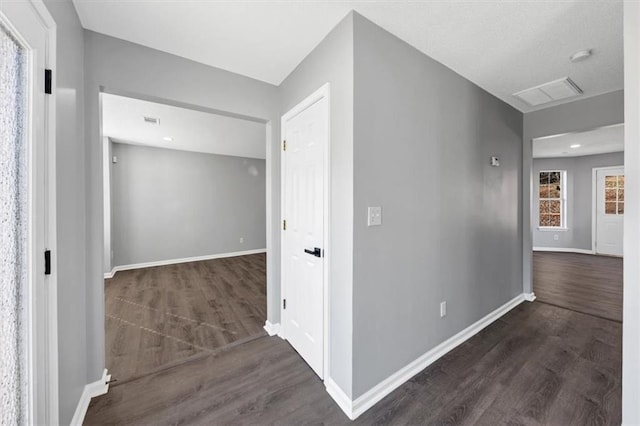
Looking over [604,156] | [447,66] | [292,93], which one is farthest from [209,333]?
[604,156]

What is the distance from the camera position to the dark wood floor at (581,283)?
310 centimetres

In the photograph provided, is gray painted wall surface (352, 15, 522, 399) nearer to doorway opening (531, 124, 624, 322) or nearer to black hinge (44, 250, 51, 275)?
black hinge (44, 250, 51, 275)

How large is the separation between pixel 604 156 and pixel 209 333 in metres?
8.92

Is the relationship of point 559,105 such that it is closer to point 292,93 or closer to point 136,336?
point 292,93

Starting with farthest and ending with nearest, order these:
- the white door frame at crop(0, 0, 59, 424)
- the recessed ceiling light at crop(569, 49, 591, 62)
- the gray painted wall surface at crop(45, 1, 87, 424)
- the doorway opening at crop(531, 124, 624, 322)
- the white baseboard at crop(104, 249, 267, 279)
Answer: the white baseboard at crop(104, 249, 267, 279), the doorway opening at crop(531, 124, 624, 322), the recessed ceiling light at crop(569, 49, 591, 62), the gray painted wall surface at crop(45, 1, 87, 424), the white door frame at crop(0, 0, 59, 424)

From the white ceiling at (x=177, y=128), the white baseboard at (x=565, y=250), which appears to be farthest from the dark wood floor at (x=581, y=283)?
the white ceiling at (x=177, y=128)

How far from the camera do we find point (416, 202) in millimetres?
1917

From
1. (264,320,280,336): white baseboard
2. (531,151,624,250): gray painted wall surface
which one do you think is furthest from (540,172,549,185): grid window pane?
(264,320,280,336): white baseboard

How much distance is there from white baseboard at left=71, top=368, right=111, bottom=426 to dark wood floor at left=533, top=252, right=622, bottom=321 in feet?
15.4

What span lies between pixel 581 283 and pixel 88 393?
613cm

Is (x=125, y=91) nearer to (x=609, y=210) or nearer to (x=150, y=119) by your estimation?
(x=150, y=119)

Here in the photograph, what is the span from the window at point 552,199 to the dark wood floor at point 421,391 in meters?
5.52

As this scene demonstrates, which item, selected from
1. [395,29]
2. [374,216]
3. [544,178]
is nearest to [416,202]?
[374,216]

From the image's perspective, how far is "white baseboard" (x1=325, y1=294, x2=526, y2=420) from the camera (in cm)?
157
